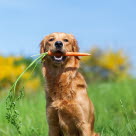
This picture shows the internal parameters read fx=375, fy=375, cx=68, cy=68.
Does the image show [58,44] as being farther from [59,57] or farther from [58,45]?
[59,57]

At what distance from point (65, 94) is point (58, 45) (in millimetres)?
691

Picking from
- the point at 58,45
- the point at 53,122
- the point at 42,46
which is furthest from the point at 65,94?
the point at 42,46

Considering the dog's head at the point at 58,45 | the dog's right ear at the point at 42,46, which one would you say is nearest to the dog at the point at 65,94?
the dog's head at the point at 58,45

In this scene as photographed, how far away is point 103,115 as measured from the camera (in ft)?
23.1

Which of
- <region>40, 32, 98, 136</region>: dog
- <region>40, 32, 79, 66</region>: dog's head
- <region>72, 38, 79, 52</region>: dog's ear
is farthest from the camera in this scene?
<region>72, 38, 79, 52</region>: dog's ear

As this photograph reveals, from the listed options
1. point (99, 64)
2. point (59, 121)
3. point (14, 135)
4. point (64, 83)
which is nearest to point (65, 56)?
point (64, 83)

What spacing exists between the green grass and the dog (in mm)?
343

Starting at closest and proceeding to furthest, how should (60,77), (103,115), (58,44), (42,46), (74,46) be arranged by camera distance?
(58,44) → (60,77) → (74,46) → (42,46) → (103,115)

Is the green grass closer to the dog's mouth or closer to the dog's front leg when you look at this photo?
the dog's front leg

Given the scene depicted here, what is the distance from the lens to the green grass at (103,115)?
5.27 m

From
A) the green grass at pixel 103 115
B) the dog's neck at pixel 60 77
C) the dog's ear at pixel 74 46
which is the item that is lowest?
the green grass at pixel 103 115

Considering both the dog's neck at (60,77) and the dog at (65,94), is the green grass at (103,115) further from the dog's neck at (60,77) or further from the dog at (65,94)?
the dog's neck at (60,77)

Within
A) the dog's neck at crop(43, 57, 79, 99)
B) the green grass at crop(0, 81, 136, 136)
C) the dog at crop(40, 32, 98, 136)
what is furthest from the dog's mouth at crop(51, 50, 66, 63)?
the green grass at crop(0, 81, 136, 136)

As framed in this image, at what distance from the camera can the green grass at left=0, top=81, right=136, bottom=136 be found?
527 centimetres
